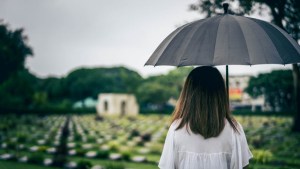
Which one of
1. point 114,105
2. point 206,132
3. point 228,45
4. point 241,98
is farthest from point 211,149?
point 114,105

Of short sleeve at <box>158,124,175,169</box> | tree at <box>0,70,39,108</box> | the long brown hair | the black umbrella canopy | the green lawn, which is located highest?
tree at <box>0,70,39,108</box>

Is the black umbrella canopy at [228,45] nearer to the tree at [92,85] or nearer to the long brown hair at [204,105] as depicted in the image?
the long brown hair at [204,105]

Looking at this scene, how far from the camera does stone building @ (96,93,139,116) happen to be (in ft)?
133

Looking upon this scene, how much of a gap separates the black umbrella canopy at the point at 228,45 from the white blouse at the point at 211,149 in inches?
23.1

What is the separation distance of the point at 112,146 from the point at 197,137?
7924 millimetres

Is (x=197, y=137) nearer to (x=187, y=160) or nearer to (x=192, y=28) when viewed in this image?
(x=187, y=160)

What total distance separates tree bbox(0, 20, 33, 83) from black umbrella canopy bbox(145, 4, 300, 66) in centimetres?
2885

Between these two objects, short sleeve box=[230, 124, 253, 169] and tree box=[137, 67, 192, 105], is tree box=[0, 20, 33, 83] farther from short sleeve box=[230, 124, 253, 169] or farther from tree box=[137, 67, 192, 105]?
short sleeve box=[230, 124, 253, 169]

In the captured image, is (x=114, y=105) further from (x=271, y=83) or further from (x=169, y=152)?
(x=169, y=152)

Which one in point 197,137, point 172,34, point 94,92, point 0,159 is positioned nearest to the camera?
point 197,137

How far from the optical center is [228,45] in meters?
2.44

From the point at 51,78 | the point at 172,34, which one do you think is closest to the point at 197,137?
the point at 172,34

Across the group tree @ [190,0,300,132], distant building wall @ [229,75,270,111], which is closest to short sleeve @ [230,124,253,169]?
tree @ [190,0,300,132]

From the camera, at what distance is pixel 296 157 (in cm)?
814
